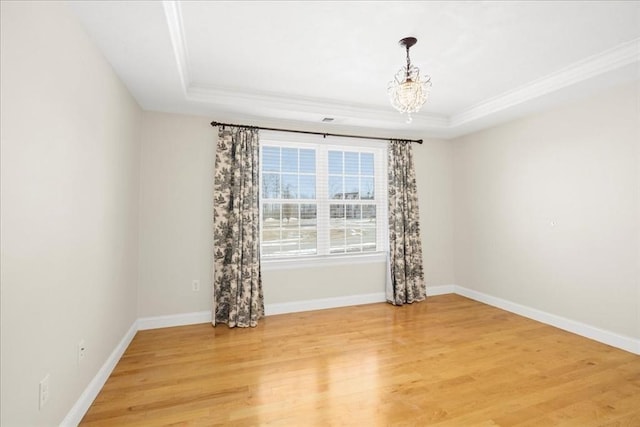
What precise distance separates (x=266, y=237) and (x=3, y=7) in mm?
2993

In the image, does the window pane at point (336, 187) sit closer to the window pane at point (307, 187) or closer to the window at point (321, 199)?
the window at point (321, 199)

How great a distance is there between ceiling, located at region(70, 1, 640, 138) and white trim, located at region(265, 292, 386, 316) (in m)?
2.45

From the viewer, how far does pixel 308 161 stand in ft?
13.4

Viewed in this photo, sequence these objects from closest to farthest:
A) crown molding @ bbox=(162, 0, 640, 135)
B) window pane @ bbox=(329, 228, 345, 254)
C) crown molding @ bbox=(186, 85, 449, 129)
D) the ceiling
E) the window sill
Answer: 1. the ceiling
2. crown molding @ bbox=(162, 0, 640, 135)
3. crown molding @ bbox=(186, 85, 449, 129)
4. the window sill
5. window pane @ bbox=(329, 228, 345, 254)

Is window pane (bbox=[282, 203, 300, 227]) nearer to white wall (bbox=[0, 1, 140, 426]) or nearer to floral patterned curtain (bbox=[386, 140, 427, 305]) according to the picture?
floral patterned curtain (bbox=[386, 140, 427, 305])

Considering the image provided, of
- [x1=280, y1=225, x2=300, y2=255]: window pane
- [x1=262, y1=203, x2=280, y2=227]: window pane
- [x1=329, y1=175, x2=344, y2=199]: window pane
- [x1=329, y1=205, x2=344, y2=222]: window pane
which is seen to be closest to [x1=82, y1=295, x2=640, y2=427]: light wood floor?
[x1=280, y1=225, x2=300, y2=255]: window pane

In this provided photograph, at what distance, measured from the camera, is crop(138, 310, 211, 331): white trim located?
10.9ft

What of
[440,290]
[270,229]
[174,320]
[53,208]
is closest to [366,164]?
[270,229]

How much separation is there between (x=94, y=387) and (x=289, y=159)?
9.88 feet

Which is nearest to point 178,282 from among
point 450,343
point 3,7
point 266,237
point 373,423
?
point 266,237

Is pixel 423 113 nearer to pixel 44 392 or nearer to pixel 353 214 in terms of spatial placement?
pixel 353 214

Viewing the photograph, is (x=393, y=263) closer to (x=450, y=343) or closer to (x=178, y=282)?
(x=450, y=343)

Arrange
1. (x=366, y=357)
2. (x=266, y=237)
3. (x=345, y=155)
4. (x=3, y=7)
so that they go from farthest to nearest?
(x=345, y=155) → (x=266, y=237) → (x=366, y=357) → (x=3, y=7)

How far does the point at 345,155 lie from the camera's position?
4.29 meters
